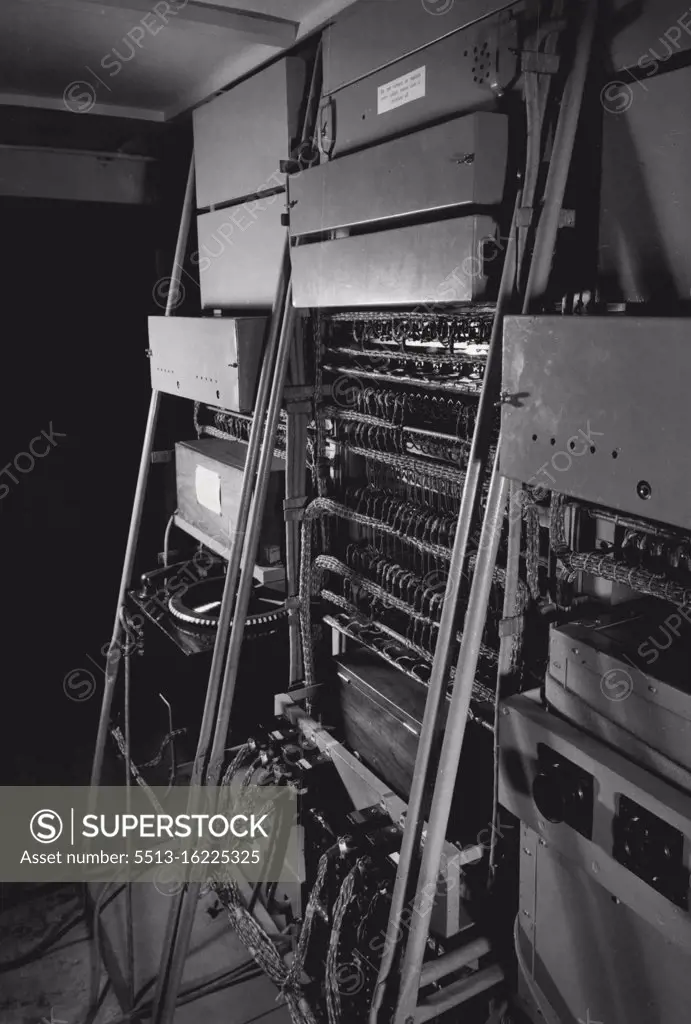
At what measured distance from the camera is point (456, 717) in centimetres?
141

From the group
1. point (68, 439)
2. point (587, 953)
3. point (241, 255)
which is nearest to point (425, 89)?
point (241, 255)

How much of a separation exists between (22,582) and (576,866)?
287 centimetres

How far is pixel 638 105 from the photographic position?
1.24 m

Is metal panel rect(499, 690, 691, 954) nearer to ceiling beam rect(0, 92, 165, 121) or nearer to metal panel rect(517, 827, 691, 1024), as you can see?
metal panel rect(517, 827, 691, 1024)

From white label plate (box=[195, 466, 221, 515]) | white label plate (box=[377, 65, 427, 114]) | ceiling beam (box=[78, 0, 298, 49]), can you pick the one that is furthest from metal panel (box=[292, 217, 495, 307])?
white label plate (box=[195, 466, 221, 515])

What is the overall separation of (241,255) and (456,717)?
1595mm

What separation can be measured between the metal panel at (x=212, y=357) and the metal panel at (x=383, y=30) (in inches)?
25.6

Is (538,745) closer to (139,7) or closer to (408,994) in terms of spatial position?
(408,994)

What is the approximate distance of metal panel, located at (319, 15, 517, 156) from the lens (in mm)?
1404

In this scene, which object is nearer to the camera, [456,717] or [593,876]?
[593,876]

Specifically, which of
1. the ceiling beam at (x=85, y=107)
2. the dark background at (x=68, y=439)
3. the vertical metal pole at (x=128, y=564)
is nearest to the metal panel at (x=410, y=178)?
the vertical metal pole at (x=128, y=564)

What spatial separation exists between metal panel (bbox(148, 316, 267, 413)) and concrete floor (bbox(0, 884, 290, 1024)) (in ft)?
5.72

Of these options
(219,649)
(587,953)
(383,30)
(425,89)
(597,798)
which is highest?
(383,30)

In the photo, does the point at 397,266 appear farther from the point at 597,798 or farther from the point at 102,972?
the point at 102,972
